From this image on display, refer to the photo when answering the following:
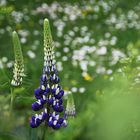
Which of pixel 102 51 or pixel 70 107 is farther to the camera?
pixel 102 51

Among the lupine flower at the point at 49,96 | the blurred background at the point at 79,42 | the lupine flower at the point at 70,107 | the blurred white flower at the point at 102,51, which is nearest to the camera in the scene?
the lupine flower at the point at 49,96

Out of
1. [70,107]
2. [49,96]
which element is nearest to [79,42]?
[70,107]

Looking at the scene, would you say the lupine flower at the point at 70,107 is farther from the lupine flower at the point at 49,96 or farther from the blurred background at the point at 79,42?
the blurred background at the point at 79,42

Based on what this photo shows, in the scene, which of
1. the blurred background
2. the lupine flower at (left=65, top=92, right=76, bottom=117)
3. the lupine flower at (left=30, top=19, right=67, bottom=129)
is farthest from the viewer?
the blurred background

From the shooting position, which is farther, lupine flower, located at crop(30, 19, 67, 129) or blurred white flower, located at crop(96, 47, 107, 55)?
blurred white flower, located at crop(96, 47, 107, 55)

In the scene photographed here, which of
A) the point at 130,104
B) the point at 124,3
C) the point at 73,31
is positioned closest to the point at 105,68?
the point at 73,31

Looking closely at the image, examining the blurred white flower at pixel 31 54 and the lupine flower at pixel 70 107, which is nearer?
the lupine flower at pixel 70 107

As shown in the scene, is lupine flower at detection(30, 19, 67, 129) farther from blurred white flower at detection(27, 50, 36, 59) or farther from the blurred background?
blurred white flower at detection(27, 50, 36, 59)

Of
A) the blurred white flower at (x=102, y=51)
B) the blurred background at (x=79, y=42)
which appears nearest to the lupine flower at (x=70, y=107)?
the blurred background at (x=79, y=42)

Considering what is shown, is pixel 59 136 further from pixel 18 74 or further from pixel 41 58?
pixel 41 58

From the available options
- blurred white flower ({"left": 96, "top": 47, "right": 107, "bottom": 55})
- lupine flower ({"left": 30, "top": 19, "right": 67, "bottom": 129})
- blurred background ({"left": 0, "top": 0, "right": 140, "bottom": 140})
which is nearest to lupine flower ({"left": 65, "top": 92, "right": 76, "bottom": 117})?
lupine flower ({"left": 30, "top": 19, "right": 67, "bottom": 129})

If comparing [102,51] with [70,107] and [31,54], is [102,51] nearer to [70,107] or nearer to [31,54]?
[31,54]
